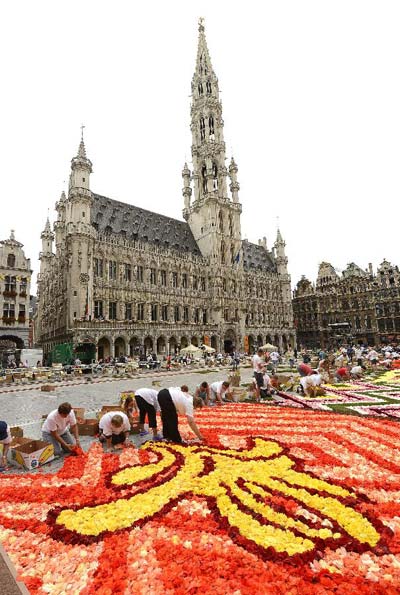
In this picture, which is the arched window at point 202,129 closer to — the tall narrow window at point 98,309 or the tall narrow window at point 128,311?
the tall narrow window at point 128,311

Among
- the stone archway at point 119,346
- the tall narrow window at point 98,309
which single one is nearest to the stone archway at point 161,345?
the stone archway at point 119,346

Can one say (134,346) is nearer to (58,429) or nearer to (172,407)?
(58,429)

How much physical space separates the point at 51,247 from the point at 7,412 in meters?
55.5

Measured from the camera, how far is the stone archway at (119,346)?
44213 millimetres

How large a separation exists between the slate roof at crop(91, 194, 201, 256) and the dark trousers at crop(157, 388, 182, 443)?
43878 millimetres

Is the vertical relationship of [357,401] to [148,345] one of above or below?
below

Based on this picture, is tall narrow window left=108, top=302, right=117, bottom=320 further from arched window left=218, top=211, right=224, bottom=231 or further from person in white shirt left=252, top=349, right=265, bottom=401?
person in white shirt left=252, top=349, right=265, bottom=401

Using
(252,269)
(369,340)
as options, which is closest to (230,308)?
(252,269)

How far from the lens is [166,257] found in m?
53.2

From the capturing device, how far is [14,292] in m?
41.7

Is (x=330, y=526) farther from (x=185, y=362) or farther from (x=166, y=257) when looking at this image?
(x=166, y=257)

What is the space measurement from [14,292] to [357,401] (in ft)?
140

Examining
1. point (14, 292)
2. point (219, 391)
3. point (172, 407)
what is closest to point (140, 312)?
point (14, 292)

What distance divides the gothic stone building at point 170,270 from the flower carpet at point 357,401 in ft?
106
